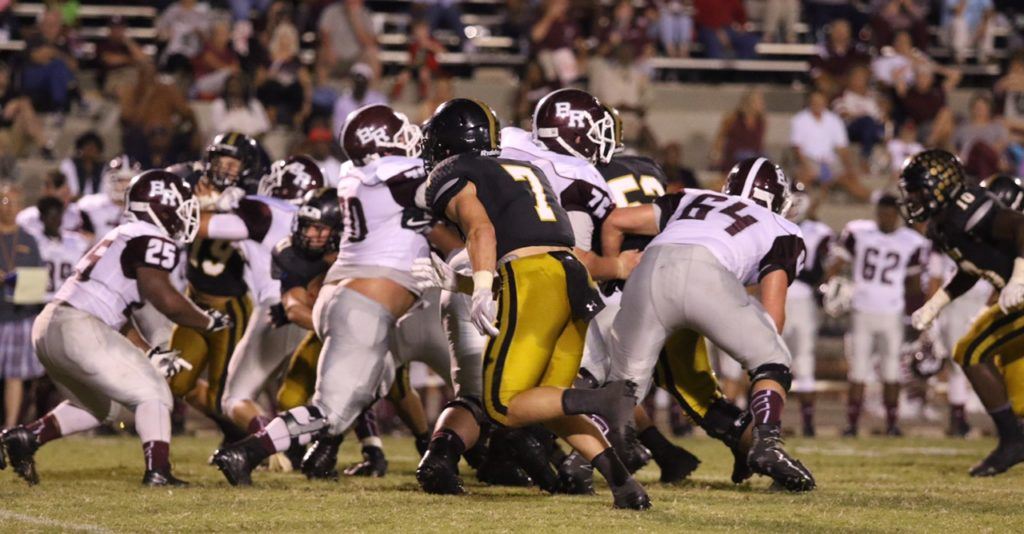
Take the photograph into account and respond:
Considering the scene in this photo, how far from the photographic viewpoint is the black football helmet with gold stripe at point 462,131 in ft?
20.9

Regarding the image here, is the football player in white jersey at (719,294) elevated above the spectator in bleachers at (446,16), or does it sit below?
below

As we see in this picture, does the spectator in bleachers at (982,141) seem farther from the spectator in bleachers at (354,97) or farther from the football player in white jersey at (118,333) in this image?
the football player in white jersey at (118,333)

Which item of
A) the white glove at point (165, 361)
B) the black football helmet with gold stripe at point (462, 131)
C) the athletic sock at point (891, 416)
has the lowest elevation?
the athletic sock at point (891, 416)

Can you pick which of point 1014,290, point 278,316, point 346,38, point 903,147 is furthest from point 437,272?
point 903,147

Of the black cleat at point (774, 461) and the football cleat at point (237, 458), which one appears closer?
the black cleat at point (774, 461)

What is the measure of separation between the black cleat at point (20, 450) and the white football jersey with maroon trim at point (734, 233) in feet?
9.47

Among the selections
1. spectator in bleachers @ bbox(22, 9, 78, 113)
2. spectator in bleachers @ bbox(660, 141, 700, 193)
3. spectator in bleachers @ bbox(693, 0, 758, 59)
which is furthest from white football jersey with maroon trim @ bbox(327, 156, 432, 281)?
spectator in bleachers @ bbox(693, 0, 758, 59)

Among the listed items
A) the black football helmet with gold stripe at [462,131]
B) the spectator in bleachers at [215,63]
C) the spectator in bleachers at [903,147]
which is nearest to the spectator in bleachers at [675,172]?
the spectator in bleachers at [903,147]

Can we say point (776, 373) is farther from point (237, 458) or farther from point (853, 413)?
point (853, 413)

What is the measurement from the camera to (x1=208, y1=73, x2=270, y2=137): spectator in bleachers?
1372 cm

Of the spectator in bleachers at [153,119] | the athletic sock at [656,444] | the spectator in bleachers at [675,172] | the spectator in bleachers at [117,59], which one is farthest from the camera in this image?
the spectator in bleachers at [117,59]

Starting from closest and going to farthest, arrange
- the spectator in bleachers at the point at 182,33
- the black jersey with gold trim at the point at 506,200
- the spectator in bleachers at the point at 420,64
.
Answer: the black jersey with gold trim at the point at 506,200 < the spectator in bleachers at the point at 182,33 < the spectator in bleachers at the point at 420,64

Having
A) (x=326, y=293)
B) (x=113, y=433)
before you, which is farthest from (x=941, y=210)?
(x=113, y=433)

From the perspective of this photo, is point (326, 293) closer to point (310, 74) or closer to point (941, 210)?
point (941, 210)
